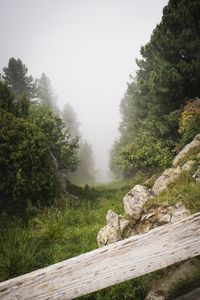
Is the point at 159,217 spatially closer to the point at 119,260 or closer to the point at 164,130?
the point at 119,260

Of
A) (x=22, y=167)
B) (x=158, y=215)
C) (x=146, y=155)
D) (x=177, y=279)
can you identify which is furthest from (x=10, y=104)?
(x=177, y=279)

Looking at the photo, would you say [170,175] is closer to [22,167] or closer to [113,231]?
[113,231]

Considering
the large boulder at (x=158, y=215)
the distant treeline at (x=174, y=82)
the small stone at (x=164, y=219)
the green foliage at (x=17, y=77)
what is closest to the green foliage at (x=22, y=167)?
the large boulder at (x=158, y=215)

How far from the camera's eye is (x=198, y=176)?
241 inches

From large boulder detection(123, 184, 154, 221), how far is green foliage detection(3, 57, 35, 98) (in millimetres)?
30727

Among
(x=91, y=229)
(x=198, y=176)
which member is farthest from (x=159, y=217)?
(x=91, y=229)

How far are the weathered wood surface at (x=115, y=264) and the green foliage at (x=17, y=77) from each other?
3484 centimetres

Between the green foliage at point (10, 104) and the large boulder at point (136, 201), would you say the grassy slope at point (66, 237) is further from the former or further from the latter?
the green foliage at point (10, 104)

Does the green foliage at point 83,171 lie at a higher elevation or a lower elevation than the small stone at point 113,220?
higher

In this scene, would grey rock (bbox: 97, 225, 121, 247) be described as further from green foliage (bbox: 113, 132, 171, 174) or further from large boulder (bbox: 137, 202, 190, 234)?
green foliage (bbox: 113, 132, 171, 174)

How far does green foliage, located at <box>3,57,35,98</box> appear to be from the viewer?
34.0 meters

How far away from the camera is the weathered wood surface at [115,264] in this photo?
170cm

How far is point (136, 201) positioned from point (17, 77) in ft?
109

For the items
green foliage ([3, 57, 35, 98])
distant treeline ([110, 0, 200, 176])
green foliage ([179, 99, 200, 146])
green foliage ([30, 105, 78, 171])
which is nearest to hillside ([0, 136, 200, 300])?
green foliage ([179, 99, 200, 146])
